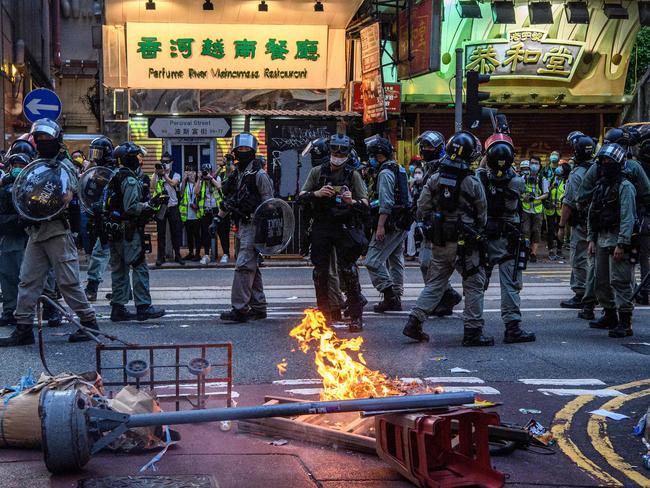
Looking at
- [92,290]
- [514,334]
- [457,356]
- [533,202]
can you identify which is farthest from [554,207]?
[457,356]

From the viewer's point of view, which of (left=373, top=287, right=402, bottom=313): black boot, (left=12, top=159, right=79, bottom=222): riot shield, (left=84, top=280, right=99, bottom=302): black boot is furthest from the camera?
(left=84, top=280, right=99, bottom=302): black boot

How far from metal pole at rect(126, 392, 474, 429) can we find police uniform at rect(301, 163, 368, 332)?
466 cm

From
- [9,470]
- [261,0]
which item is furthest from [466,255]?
[261,0]

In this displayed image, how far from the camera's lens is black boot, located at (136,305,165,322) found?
34.2 ft

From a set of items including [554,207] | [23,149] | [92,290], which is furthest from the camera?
[554,207]

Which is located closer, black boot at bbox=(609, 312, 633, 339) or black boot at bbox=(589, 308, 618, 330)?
black boot at bbox=(609, 312, 633, 339)

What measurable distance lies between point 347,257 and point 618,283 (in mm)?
2758

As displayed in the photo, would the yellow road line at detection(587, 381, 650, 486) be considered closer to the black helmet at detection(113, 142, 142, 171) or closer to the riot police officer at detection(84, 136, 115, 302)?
the black helmet at detection(113, 142, 142, 171)

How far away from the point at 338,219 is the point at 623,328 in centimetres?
316

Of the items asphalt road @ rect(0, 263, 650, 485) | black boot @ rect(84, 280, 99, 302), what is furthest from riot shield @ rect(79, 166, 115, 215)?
black boot @ rect(84, 280, 99, 302)

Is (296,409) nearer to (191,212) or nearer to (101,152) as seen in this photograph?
(101,152)

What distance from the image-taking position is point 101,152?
418 inches

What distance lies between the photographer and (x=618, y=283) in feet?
30.7

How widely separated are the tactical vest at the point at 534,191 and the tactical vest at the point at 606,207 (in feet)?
29.4
